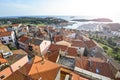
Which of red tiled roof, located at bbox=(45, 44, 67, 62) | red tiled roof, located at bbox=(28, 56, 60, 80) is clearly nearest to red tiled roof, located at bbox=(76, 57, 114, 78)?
red tiled roof, located at bbox=(45, 44, 67, 62)

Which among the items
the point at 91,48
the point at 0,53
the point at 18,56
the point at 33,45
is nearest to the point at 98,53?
the point at 91,48

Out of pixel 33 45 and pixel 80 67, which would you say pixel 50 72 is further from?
pixel 33 45

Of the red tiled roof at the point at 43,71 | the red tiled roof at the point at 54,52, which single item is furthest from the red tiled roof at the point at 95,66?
the red tiled roof at the point at 43,71

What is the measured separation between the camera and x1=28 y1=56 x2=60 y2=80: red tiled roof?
20.6 m

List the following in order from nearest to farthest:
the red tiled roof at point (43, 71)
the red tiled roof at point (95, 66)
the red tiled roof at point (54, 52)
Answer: the red tiled roof at point (43, 71)
the red tiled roof at point (95, 66)
the red tiled roof at point (54, 52)

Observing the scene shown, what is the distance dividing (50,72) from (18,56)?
46.8 ft

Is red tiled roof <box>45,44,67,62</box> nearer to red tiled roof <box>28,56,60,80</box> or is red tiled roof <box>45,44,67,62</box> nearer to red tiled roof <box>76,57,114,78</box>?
red tiled roof <box>76,57,114,78</box>

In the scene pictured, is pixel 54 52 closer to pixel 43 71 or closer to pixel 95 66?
pixel 95 66

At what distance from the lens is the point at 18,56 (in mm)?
32156

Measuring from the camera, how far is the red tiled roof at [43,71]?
20.6m

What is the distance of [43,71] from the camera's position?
21609mm

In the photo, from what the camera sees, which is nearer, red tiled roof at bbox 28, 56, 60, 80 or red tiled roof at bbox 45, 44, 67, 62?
red tiled roof at bbox 28, 56, 60, 80

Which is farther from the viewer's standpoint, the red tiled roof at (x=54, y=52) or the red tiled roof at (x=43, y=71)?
the red tiled roof at (x=54, y=52)

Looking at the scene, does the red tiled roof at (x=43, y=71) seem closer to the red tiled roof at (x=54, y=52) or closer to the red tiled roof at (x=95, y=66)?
the red tiled roof at (x=54, y=52)
